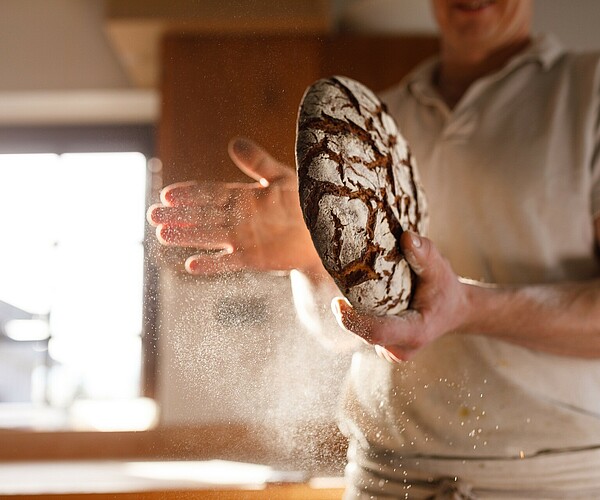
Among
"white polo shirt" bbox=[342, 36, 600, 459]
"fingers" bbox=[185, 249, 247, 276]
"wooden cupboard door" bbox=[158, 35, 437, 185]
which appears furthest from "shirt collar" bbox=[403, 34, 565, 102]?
"fingers" bbox=[185, 249, 247, 276]

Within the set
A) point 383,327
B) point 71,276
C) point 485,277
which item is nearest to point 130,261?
point 71,276

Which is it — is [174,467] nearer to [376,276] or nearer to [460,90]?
[376,276]

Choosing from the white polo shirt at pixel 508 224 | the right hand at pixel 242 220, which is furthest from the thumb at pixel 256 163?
the white polo shirt at pixel 508 224

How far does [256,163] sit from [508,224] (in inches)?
7.8

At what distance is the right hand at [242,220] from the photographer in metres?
0.25

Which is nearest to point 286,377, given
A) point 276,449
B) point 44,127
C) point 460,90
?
point 276,449

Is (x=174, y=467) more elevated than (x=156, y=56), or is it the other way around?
(x=156, y=56)

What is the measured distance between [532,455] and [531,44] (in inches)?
11.0

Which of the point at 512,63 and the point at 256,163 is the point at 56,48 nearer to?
the point at 256,163

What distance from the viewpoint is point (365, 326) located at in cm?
29

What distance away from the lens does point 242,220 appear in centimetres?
27

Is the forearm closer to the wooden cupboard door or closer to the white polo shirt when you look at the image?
the white polo shirt

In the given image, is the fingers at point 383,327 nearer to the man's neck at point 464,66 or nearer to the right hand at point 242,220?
the right hand at point 242,220

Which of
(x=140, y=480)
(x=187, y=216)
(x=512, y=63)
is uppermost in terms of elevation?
(x=512, y=63)
